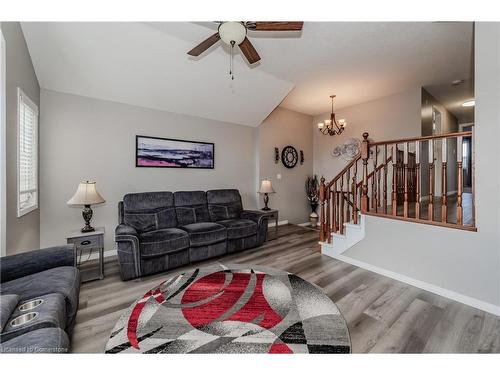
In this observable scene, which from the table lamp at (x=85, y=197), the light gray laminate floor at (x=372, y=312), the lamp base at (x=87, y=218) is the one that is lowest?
the light gray laminate floor at (x=372, y=312)

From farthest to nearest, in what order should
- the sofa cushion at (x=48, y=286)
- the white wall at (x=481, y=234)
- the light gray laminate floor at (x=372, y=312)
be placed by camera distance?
the white wall at (x=481, y=234) → the light gray laminate floor at (x=372, y=312) → the sofa cushion at (x=48, y=286)

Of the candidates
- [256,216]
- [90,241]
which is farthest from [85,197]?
[256,216]

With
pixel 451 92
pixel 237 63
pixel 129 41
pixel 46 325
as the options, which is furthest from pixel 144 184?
pixel 451 92

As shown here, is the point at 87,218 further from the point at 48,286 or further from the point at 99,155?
the point at 48,286

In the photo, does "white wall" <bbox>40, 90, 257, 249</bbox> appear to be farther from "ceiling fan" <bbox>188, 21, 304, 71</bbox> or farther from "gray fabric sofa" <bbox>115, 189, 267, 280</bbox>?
"ceiling fan" <bbox>188, 21, 304, 71</bbox>

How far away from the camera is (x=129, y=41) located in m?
Result: 2.61

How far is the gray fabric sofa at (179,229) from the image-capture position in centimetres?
257

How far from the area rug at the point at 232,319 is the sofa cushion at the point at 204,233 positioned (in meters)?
0.64

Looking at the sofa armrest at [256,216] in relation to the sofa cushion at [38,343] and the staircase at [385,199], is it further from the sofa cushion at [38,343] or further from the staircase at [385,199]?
the sofa cushion at [38,343]

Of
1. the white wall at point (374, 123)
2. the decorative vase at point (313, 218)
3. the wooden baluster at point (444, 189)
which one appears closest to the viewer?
the wooden baluster at point (444, 189)

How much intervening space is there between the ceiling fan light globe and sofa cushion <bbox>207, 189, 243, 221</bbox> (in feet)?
8.34

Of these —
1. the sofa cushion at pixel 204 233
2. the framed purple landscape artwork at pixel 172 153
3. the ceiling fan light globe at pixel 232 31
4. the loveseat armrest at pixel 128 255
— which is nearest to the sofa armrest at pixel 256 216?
the sofa cushion at pixel 204 233

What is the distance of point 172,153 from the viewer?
12.8 ft
